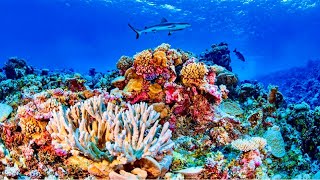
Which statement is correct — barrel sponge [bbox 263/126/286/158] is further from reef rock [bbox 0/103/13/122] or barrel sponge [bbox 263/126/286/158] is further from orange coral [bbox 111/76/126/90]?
reef rock [bbox 0/103/13/122]

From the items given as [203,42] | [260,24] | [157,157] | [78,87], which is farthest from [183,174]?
[203,42]

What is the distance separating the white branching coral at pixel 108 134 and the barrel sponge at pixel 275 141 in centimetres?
223

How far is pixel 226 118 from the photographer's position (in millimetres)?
5785

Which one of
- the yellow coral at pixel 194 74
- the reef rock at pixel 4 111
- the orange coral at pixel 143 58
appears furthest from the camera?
the orange coral at pixel 143 58

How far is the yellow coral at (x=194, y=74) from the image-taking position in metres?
5.68

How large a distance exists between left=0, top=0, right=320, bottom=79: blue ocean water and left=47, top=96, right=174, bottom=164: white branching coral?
28233 millimetres

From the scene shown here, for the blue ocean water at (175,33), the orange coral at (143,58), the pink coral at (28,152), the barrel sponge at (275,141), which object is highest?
the blue ocean water at (175,33)

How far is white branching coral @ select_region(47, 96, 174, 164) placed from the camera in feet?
11.2

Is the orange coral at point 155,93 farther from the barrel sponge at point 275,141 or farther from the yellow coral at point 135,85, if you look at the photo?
the barrel sponge at point 275,141

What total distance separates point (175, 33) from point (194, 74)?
80.8 meters

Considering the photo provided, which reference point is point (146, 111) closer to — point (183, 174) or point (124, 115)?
point (124, 115)

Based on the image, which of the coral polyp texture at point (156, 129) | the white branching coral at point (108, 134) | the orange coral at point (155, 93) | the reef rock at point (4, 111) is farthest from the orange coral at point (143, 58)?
the reef rock at point (4, 111)

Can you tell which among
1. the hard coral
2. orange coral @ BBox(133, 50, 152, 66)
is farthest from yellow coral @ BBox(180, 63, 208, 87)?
the hard coral

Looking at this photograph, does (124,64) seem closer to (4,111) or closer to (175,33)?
(4,111)
